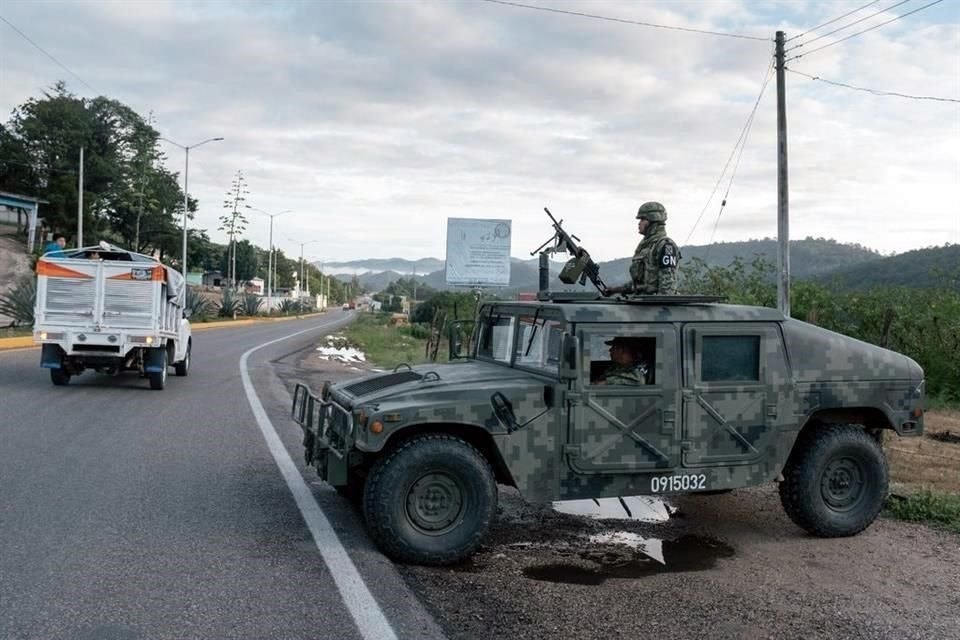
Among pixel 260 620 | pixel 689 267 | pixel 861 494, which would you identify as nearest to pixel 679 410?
pixel 861 494

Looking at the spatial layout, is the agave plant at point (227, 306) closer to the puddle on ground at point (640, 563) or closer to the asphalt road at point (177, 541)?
the asphalt road at point (177, 541)

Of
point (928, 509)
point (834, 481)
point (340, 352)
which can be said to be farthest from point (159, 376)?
point (340, 352)

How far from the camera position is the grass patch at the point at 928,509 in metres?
7.60

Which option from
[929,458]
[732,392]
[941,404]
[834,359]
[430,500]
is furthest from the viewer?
[941,404]

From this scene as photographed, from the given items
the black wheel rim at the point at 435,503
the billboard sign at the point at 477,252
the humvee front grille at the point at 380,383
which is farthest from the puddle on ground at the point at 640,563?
the billboard sign at the point at 477,252

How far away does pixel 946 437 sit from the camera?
13.5m

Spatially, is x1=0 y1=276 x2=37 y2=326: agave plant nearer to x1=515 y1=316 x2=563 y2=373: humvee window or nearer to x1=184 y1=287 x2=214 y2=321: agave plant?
x1=184 y1=287 x2=214 y2=321: agave plant

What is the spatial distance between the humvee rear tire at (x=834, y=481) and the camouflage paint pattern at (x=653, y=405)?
21 centimetres

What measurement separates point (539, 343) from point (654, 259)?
4.57ft

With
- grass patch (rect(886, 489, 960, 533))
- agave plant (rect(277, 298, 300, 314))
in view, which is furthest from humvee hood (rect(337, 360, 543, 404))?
agave plant (rect(277, 298, 300, 314))

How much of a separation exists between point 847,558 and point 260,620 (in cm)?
417

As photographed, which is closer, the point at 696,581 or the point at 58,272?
the point at 696,581

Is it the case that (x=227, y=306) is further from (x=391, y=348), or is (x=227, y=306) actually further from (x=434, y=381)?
(x=434, y=381)

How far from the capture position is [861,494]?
23.2ft
